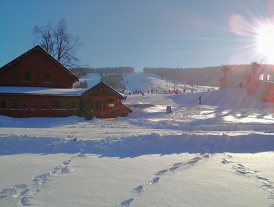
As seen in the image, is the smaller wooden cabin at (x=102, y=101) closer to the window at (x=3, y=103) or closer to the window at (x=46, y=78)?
the window at (x=46, y=78)

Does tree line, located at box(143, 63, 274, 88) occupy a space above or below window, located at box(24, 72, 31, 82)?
above

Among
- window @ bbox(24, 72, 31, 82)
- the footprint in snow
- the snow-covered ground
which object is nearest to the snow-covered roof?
window @ bbox(24, 72, 31, 82)

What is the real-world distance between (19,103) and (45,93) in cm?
253

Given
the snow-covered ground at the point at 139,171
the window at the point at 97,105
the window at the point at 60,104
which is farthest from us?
the window at the point at 97,105

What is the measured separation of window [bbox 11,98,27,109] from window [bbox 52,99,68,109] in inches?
104

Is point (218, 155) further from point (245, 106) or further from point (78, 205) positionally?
point (245, 106)

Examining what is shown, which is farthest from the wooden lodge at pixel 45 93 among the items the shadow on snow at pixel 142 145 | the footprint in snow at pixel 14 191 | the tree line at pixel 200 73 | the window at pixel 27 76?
the tree line at pixel 200 73

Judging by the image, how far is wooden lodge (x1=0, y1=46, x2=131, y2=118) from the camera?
27109 mm

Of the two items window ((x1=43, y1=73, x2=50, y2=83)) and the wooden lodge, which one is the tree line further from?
window ((x1=43, y1=73, x2=50, y2=83))

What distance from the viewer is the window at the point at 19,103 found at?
26938mm

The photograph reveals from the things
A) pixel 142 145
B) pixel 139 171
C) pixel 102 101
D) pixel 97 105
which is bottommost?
pixel 139 171

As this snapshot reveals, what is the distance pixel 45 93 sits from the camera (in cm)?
2748

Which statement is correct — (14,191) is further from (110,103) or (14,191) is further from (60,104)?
(110,103)

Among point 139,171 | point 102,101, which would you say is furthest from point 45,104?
point 139,171
